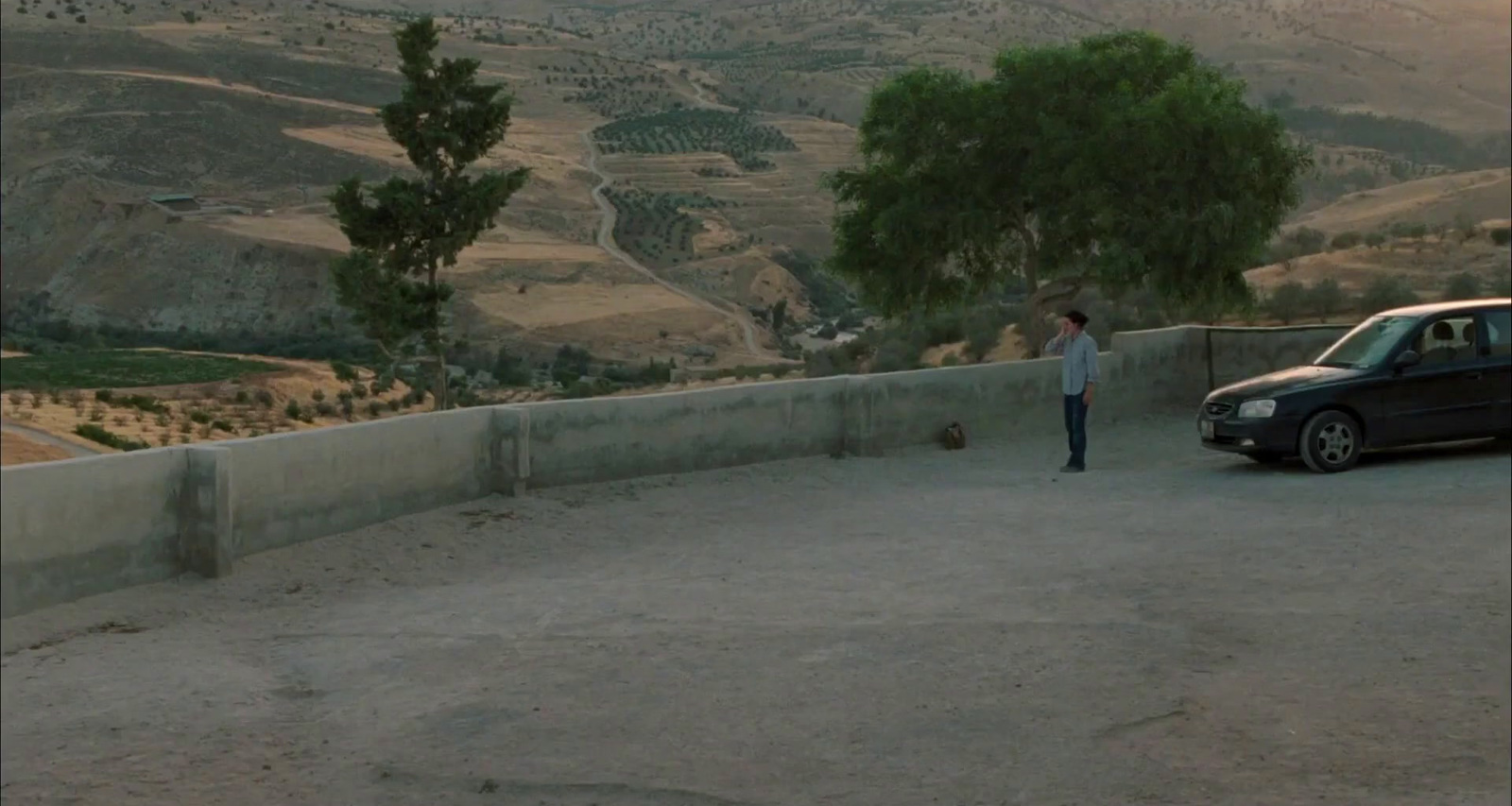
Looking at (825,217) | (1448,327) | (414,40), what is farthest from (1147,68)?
(825,217)

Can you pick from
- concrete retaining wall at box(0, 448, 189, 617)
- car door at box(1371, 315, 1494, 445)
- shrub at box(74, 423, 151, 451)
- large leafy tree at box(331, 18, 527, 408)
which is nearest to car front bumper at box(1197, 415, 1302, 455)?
car door at box(1371, 315, 1494, 445)

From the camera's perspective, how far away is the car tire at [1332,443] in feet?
53.3

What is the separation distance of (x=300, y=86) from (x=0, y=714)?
101 metres

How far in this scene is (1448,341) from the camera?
16.5m

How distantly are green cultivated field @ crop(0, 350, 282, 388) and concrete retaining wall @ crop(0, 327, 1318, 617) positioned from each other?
136ft

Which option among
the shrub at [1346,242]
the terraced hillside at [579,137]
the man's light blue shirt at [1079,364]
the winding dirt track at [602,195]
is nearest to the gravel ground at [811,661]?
the man's light blue shirt at [1079,364]

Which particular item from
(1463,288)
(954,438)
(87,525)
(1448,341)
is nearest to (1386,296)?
(1463,288)

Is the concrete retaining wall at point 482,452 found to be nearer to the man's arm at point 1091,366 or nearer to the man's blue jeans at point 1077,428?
the man's blue jeans at point 1077,428

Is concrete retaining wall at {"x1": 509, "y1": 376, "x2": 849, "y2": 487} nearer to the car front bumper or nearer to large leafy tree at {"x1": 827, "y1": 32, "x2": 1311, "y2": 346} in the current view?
the car front bumper

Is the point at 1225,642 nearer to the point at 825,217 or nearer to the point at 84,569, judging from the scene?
the point at 84,569

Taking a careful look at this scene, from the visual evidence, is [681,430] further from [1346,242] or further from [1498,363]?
[1346,242]

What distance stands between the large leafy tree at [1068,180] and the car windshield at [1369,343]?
1195cm

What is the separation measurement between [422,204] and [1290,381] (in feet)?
102

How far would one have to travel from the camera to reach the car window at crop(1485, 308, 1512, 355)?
53.7 ft
